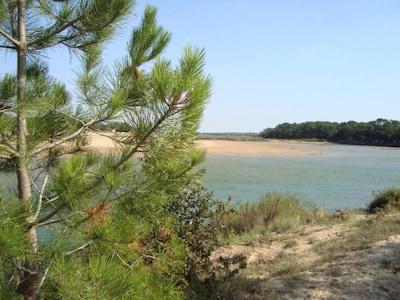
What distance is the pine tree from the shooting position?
2027 millimetres

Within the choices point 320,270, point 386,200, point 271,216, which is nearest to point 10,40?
point 320,270

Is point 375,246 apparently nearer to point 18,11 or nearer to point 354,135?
point 18,11

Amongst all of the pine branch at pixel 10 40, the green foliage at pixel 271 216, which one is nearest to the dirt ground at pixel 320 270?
the green foliage at pixel 271 216

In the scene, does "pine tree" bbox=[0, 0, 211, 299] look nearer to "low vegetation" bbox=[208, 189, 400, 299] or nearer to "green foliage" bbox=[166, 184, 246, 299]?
"green foliage" bbox=[166, 184, 246, 299]

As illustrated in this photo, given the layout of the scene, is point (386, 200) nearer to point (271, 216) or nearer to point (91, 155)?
point (271, 216)

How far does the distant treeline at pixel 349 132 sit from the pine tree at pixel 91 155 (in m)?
79.8

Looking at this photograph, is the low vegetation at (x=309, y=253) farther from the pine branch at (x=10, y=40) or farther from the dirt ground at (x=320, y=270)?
the pine branch at (x=10, y=40)

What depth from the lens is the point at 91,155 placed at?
2.88 meters

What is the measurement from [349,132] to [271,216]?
81535 mm

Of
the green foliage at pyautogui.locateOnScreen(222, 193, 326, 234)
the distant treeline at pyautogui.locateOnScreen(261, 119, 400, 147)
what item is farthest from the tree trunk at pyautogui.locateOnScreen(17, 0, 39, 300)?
the distant treeline at pyautogui.locateOnScreen(261, 119, 400, 147)

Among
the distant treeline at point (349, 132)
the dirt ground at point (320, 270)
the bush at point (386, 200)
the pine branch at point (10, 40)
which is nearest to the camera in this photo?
the pine branch at point (10, 40)

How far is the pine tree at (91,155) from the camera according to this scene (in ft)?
6.65

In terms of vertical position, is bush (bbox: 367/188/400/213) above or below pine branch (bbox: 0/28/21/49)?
below

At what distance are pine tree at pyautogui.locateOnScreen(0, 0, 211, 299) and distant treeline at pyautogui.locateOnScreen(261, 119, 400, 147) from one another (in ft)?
262
